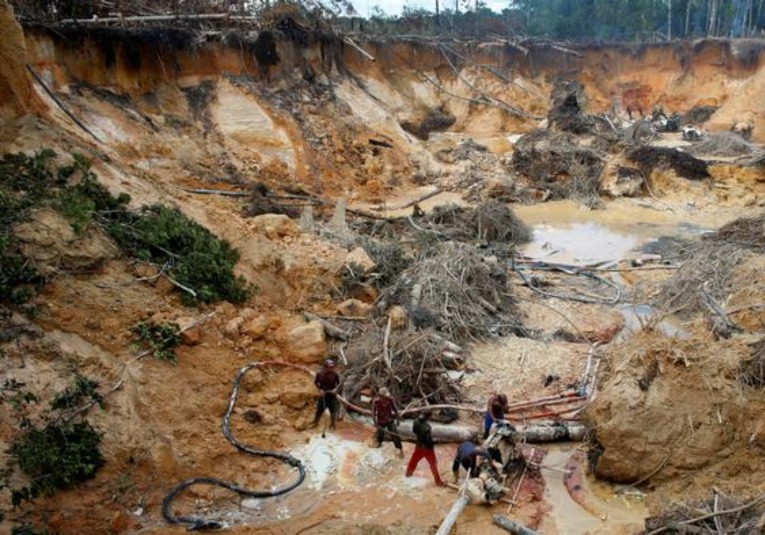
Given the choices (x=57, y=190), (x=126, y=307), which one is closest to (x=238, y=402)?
(x=126, y=307)

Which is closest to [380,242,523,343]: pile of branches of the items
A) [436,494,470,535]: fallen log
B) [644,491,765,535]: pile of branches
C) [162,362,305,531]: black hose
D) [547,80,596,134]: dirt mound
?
[162,362,305,531]: black hose

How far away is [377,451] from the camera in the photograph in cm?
739

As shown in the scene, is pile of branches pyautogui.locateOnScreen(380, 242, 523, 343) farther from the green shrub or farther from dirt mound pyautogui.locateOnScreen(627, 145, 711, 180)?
dirt mound pyautogui.locateOnScreen(627, 145, 711, 180)

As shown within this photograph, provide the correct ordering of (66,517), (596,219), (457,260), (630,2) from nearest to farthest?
(66,517), (457,260), (596,219), (630,2)

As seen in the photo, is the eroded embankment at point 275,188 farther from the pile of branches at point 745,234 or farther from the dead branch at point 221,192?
the pile of branches at point 745,234


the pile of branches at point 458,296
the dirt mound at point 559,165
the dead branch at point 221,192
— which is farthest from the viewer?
the dirt mound at point 559,165

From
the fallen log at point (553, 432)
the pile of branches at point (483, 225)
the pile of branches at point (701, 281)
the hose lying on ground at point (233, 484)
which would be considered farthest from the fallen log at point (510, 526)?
the pile of branches at point (483, 225)

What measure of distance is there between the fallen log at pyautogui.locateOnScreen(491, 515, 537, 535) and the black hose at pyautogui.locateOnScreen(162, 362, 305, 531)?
2.22 meters

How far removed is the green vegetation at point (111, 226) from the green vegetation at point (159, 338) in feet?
2.56

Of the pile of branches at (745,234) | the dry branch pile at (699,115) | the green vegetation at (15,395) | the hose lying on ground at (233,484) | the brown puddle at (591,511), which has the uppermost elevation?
the dry branch pile at (699,115)

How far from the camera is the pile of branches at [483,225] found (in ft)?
50.8

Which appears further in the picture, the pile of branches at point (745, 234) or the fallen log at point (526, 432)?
the pile of branches at point (745, 234)

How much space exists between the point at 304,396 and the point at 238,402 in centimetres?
88

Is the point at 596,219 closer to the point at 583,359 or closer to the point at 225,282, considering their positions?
the point at 583,359
